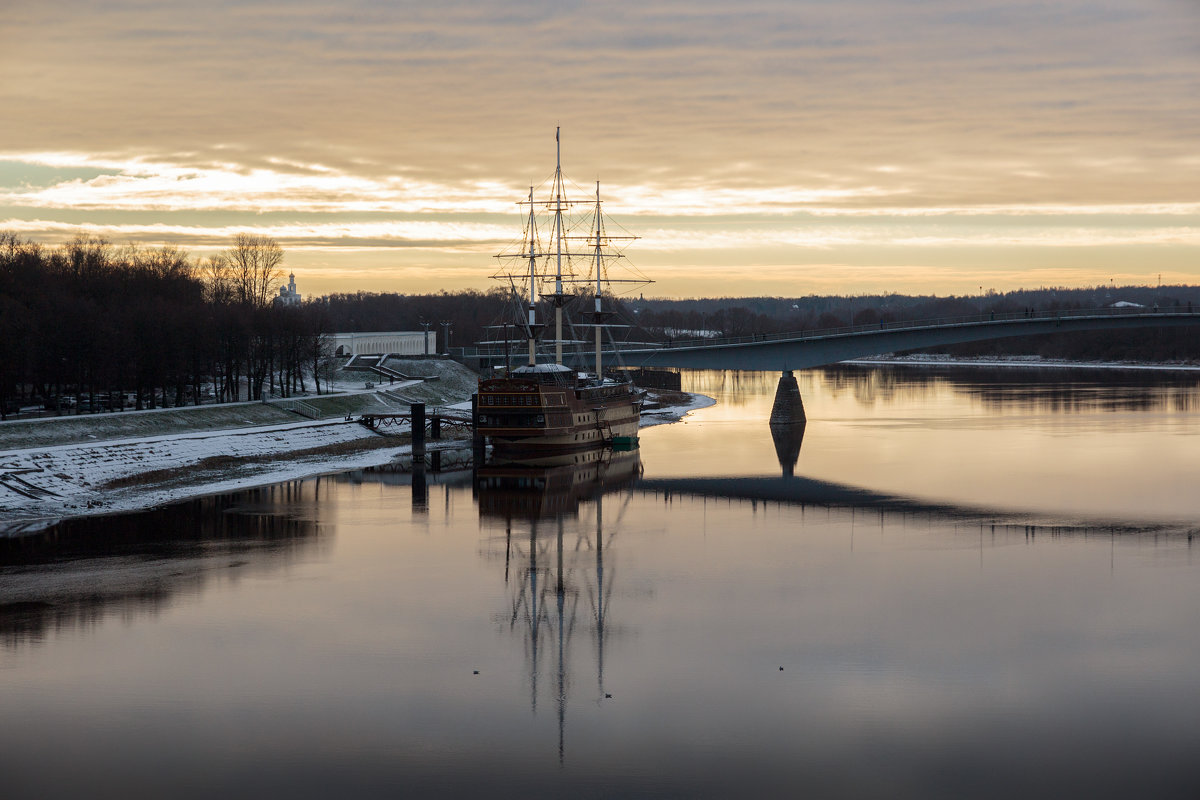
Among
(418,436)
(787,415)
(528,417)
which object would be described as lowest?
(787,415)

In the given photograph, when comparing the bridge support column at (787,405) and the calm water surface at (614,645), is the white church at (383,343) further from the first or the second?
the calm water surface at (614,645)

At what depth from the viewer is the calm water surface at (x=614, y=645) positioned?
24.6m

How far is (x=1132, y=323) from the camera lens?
351 ft

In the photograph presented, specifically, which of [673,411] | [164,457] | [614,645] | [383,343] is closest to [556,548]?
[614,645]

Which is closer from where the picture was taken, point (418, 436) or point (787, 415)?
point (418, 436)

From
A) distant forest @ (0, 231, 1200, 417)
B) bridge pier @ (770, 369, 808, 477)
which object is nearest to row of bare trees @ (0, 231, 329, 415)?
distant forest @ (0, 231, 1200, 417)

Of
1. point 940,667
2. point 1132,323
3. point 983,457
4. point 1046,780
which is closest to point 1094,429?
point 1132,323

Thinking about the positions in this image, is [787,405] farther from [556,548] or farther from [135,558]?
[135,558]

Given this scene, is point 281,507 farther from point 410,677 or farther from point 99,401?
point 99,401

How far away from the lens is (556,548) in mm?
49156

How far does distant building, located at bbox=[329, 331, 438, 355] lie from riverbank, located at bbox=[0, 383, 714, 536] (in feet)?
165

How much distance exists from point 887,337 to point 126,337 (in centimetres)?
6327

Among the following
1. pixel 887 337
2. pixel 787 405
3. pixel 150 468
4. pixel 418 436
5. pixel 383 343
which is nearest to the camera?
pixel 150 468

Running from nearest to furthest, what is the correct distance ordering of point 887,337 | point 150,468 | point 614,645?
1. point 614,645
2. point 150,468
3. point 887,337
